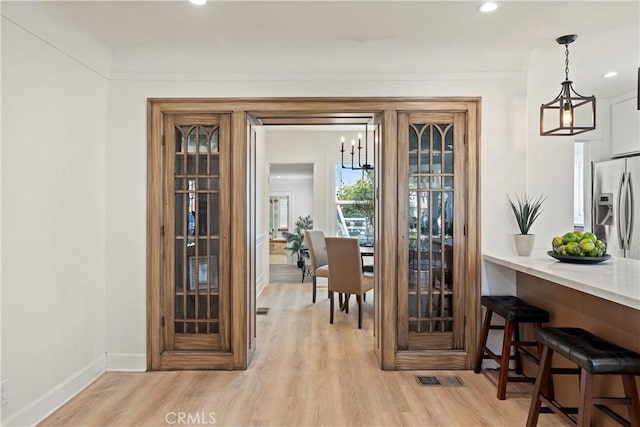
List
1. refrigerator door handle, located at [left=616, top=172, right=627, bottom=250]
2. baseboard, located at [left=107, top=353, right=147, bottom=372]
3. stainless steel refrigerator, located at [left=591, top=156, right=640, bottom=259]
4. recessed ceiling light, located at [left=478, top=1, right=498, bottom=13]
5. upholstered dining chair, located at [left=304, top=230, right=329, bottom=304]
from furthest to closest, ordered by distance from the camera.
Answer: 1. upholstered dining chair, located at [left=304, top=230, right=329, bottom=304]
2. refrigerator door handle, located at [left=616, top=172, right=627, bottom=250]
3. stainless steel refrigerator, located at [left=591, top=156, right=640, bottom=259]
4. baseboard, located at [left=107, top=353, right=147, bottom=372]
5. recessed ceiling light, located at [left=478, top=1, right=498, bottom=13]

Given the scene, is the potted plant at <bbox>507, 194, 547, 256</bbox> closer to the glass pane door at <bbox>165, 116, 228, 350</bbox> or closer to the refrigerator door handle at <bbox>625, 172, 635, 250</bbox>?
the refrigerator door handle at <bbox>625, 172, 635, 250</bbox>

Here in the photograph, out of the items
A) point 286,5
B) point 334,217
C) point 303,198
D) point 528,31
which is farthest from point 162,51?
point 303,198

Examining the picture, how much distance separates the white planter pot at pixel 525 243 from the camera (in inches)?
114

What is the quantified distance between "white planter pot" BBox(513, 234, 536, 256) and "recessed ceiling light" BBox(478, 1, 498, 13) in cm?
159

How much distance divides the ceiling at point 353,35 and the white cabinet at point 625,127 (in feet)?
2.27

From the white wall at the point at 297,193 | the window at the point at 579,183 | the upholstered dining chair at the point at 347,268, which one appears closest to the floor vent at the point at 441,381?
the upholstered dining chair at the point at 347,268

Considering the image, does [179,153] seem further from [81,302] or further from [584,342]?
[584,342]

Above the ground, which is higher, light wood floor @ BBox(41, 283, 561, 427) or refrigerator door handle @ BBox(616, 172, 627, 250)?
refrigerator door handle @ BBox(616, 172, 627, 250)

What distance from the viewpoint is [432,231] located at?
3.16m

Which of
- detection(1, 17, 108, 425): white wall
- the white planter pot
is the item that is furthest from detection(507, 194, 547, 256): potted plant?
detection(1, 17, 108, 425): white wall

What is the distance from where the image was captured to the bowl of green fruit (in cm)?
243

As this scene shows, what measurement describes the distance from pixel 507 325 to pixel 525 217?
2.88ft

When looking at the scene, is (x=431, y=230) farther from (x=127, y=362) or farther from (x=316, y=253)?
(x=127, y=362)

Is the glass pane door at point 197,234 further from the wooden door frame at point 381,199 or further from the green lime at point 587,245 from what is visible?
the green lime at point 587,245
